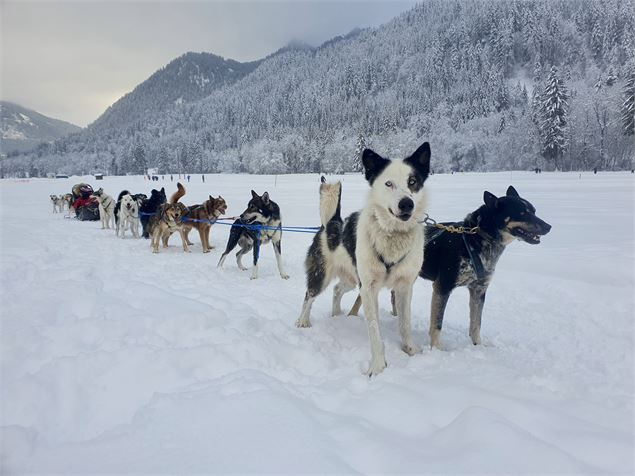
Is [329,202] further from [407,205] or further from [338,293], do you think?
[407,205]

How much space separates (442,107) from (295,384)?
380 feet

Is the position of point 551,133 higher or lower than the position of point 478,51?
lower

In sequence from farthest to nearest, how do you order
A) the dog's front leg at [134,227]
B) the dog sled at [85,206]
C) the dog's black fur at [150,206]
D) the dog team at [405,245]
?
1. the dog sled at [85,206]
2. the dog's front leg at [134,227]
3. the dog's black fur at [150,206]
4. the dog team at [405,245]

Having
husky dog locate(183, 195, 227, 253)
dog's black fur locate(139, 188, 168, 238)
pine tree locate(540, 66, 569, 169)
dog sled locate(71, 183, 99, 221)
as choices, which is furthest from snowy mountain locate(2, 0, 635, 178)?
dog sled locate(71, 183, 99, 221)

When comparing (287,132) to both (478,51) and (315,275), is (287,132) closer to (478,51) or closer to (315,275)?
(478,51)

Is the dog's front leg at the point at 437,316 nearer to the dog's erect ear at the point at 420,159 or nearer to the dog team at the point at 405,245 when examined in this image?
the dog team at the point at 405,245

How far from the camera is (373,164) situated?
121 inches

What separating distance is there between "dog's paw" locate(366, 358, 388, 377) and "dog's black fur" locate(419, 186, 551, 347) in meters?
0.85

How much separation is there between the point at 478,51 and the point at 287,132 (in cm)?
7453

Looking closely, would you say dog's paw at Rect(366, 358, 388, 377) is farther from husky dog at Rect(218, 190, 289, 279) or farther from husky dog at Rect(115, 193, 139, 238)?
husky dog at Rect(115, 193, 139, 238)

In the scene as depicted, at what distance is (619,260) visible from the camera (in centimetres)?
617

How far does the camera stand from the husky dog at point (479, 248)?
339cm

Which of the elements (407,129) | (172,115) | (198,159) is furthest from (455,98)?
(172,115)

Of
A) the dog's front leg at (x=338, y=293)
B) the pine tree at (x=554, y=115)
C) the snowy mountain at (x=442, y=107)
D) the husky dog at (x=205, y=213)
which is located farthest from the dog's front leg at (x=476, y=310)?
the snowy mountain at (x=442, y=107)
